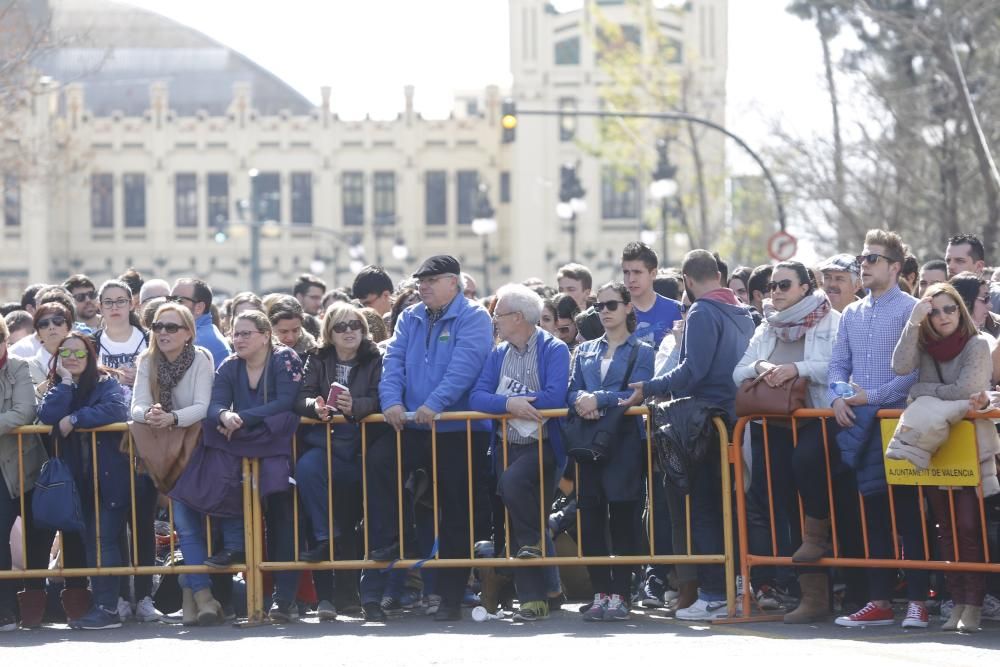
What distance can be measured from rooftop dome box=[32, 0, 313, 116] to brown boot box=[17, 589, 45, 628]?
6904cm

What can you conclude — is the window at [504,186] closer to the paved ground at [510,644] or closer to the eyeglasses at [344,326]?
the eyeglasses at [344,326]

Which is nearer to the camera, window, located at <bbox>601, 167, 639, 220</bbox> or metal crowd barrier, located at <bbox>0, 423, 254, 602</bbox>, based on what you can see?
metal crowd barrier, located at <bbox>0, 423, 254, 602</bbox>

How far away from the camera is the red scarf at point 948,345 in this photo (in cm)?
916

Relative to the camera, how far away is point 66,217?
71.8 meters

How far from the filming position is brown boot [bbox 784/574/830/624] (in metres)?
9.71

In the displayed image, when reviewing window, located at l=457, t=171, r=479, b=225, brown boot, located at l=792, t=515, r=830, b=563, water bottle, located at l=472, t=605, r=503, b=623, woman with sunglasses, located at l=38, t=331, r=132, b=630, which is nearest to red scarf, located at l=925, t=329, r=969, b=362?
brown boot, located at l=792, t=515, r=830, b=563


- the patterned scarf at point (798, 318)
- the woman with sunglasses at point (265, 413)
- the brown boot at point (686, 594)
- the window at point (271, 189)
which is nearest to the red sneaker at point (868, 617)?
the brown boot at point (686, 594)

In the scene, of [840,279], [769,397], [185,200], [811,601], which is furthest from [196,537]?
[185,200]

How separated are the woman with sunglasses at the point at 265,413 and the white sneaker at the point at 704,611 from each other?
2197mm

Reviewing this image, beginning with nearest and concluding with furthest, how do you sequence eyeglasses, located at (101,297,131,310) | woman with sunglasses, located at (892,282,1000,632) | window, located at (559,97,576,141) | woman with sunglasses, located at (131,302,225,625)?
woman with sunglasses, located at (892,282,1000,632) < woman with sunglasses, located at (131,302,225,625) < eyeglasses, located at (101,297,131,310) < window, located at (559,97,576,141)

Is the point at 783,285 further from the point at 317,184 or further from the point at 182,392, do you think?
the point at 317,184

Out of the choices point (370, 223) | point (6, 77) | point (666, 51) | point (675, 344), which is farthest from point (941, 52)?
point (370, 223)

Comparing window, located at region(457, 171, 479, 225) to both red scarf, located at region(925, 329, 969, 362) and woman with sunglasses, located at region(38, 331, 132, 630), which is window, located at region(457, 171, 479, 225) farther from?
red scarf, located at region(925, 329, 969, 362)

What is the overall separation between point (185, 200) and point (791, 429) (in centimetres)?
6402
